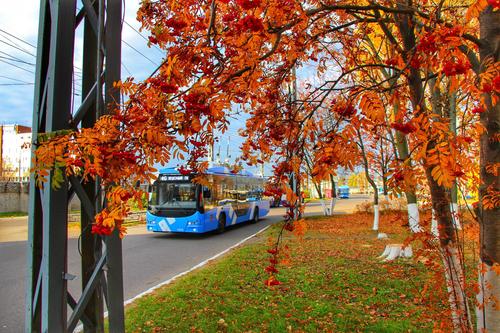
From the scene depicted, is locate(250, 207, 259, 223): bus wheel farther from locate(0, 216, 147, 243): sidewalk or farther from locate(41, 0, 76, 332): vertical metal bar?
locate(41, 0, 76, 332): vertical metal bar

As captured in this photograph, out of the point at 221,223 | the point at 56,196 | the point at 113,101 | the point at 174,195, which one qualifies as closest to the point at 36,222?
the point at 56,196

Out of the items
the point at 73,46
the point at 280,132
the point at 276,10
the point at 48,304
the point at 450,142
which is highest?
the point at 276,10

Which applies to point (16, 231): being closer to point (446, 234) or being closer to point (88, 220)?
point (88, 220)

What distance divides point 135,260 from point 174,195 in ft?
16.5

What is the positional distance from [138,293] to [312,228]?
1133 cm

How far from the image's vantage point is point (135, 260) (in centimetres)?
1038

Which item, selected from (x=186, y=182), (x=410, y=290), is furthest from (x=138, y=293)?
(x=186, y=182)

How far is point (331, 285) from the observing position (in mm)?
6676

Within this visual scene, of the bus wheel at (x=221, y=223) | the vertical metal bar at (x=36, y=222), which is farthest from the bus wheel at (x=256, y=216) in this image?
the vertical metal bar at (x=36, y=222)

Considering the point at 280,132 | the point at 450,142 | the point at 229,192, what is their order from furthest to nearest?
the point at 229,192 → the point at 280,132 → the point at 450,142

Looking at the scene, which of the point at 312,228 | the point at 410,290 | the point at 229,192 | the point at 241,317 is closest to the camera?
the point at 241,317

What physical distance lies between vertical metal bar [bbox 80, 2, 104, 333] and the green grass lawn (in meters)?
1.30

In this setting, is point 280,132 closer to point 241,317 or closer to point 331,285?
point 241,317

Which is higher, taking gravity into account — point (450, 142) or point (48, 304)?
point (450, 142)
